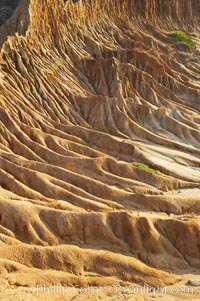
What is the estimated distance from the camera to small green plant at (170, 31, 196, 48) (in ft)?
180

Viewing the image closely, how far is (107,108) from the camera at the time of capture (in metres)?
35.1

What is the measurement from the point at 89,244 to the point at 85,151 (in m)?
11.2

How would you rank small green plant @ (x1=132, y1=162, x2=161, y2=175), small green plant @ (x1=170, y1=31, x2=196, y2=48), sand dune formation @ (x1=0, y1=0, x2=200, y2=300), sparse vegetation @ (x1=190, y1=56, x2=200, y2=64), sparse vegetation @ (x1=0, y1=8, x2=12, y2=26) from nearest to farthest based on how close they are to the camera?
1. sand dune formation @ (x1=0, y1=0, x2=200, y2=300)
2. small green plant @ (x1=132, y1=162, x2=161, y2=175)
3. sparse vegetation @ (x1=0, y1=8, x2=12, y2=26)
4. sparse vegetation @ (x1=190, y1=56, x2=200, y2=64)
5. small green plant @ (x1=170, y1=31, x2=196, y2=48)

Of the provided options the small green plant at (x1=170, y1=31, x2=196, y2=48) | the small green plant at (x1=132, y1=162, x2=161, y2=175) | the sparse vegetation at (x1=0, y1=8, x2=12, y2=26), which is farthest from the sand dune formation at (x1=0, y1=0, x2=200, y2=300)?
the sparse vegetation at (x1=0, y1=8, x2=12, y2=26)

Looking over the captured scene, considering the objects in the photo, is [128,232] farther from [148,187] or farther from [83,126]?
[83,126]

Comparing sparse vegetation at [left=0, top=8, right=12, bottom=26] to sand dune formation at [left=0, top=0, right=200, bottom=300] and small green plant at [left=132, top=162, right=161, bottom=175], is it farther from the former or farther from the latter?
small green plant at [left=132, top=162, right=161, bottom=175]

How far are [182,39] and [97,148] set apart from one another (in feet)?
101

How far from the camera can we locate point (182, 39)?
181 ft

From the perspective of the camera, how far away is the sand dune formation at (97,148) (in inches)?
644

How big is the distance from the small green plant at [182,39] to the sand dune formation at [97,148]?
0.71 meters

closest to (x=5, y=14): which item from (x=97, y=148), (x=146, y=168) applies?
(x=97, y=148)

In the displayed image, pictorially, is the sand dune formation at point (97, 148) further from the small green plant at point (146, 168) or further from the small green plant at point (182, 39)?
the small green plant at point (182, 39)

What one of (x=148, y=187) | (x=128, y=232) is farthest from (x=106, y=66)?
(x=128, y=232)

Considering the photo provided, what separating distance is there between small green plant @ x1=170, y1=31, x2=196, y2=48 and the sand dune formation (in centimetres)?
71
